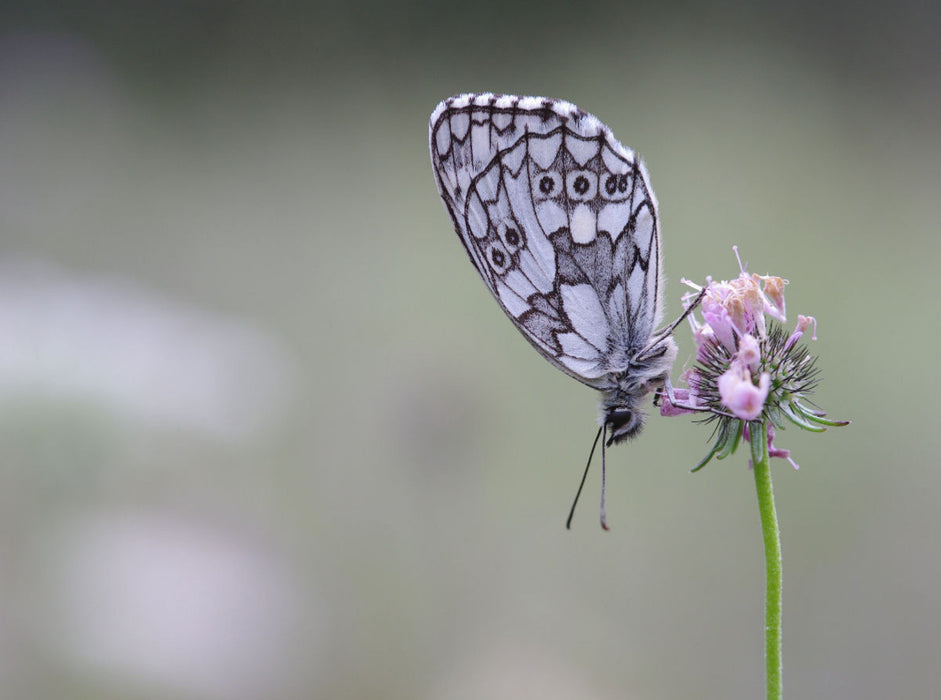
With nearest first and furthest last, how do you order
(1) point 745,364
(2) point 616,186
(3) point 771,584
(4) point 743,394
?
(3) point 771,584 → (4) point 743,394 → (1) point 745,364 → (2) point 616,186

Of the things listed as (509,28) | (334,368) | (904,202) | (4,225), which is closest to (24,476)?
(334,368)

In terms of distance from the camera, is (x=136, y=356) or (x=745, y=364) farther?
(x=136, y=356)

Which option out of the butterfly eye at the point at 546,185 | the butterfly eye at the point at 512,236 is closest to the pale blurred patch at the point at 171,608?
the butterfly eye at the point at 512,236

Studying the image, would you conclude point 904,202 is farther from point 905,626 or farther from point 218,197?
point 218,197

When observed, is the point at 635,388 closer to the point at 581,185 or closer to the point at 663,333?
the point at 663,333

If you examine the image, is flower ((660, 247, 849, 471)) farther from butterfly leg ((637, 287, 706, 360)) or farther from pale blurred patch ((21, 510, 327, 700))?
pale blurred patch ((21, 510, 327, 700))

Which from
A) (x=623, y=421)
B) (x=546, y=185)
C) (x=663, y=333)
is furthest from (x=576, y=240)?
(x=623, y=421)
